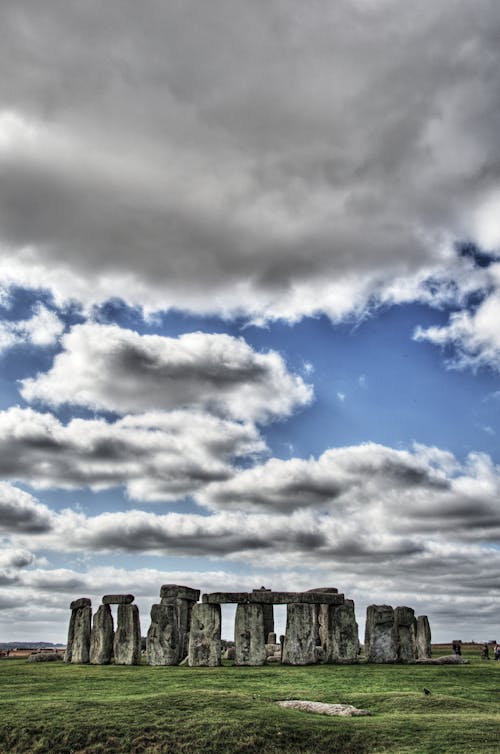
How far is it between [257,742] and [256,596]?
16.9 metres

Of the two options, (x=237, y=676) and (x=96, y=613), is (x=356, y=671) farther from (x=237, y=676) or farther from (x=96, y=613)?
(x=96, y=613)

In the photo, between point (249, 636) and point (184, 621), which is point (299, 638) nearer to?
point (249, 636)

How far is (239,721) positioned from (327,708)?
2.69 meters

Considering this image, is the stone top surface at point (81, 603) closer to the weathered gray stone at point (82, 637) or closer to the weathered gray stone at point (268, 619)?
the weathered gray stone at point (82, 637)

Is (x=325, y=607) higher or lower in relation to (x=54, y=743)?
higher

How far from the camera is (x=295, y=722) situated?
15094mm

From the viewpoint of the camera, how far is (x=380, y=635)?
31.8 meters

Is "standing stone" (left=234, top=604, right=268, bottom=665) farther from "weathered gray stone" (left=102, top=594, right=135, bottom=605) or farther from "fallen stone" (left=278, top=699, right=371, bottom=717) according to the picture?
"fallen stone" (left=278, top=699, right=371, bottom=717)

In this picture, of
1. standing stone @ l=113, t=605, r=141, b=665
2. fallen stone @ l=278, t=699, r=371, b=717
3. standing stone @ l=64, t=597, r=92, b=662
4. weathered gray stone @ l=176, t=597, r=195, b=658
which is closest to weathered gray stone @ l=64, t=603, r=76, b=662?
standing stone @ l=64, t=597, r=92, b=662

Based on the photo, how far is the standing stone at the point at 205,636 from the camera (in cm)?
2990

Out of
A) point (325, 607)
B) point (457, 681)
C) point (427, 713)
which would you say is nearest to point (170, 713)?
point (427, 713)

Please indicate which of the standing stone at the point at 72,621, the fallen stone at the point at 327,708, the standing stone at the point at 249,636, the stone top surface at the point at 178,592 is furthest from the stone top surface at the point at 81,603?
the fallen stone at the point at 327,708

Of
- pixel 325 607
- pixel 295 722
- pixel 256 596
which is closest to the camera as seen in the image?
pixel 295 722

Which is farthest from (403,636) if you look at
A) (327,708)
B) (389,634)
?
(327,708)
